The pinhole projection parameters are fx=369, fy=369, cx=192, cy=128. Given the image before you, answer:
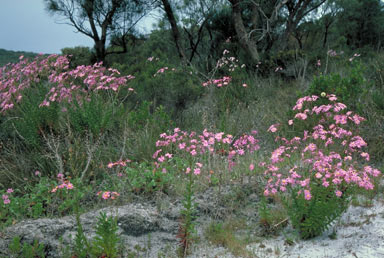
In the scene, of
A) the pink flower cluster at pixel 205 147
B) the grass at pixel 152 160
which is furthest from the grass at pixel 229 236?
the pink flower cluster at pixel 205 147

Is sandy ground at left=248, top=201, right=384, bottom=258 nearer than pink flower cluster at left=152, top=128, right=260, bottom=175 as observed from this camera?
Yes

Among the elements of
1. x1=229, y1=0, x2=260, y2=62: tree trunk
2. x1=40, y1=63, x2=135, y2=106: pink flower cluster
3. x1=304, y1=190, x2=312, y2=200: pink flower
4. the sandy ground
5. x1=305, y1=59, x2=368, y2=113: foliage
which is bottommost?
the sandy ground

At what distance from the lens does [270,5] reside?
1614cm

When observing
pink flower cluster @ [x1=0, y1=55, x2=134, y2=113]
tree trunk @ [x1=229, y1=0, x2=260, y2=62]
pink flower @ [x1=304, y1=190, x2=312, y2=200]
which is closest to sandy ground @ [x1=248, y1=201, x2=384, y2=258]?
pink flower @ [x1=304, y1=190, x2=312, y2=200]

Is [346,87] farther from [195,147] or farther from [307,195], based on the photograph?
[307,195]

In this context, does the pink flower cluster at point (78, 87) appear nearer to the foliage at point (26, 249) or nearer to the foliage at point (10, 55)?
the foliage at point (26, 249)

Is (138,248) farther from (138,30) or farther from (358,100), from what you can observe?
(138,30)

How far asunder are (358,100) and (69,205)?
486 cm

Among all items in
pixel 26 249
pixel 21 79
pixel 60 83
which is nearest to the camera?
pixel 26 249

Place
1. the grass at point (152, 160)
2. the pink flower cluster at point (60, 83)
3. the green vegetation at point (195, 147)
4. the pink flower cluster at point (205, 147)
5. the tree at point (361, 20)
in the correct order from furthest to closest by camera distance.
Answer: the tree at point (361, 20) < the pink flower cluster at point (60, 83) < the pink flower cluster at point (205, 147) < the grass at point (152, 160) < the green vegetation at point (195, 147)

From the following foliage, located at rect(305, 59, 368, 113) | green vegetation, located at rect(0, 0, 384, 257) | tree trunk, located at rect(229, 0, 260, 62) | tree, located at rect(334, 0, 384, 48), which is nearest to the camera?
green vegetation, located at rect(0, 0, 384, 257)

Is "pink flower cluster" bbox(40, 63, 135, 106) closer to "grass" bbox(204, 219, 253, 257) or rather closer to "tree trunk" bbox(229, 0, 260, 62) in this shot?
"grass" bbox(204, 219, 253, 257)

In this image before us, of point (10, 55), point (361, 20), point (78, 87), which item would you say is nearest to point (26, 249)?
point (78, 87)

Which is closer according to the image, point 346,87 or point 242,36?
point 346,87
